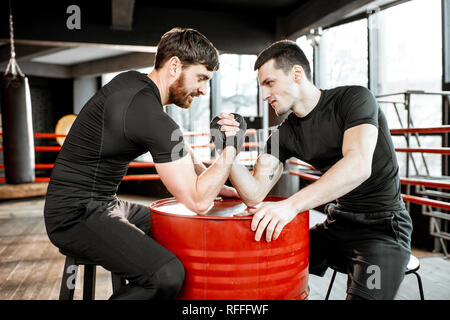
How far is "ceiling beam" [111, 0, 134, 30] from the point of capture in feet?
12.1

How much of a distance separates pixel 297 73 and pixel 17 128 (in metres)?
3.00

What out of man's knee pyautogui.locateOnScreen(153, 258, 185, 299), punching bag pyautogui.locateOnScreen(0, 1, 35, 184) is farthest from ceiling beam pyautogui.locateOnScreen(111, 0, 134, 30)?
man's knee pyautogui.locateOnScreen(153, 258, 185, 299)

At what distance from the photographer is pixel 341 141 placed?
1539mm

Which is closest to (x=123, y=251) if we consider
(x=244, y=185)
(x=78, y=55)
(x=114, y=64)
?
(x=244, y=185)

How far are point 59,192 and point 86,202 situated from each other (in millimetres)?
111

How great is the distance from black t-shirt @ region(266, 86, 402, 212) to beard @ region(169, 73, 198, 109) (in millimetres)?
477

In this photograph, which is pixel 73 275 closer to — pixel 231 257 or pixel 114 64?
pixel 231 257

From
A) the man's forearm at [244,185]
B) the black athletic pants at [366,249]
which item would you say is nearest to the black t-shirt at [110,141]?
the man's forearm at [244,185]

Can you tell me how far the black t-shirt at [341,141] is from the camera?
1.46 meters

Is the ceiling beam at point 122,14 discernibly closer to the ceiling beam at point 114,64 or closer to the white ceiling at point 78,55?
the ceiling beam at point 114,64

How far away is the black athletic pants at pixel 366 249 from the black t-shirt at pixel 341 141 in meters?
0.06

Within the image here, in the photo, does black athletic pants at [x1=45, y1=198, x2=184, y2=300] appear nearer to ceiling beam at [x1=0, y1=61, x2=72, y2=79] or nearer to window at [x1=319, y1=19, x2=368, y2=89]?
window at [x1=319, y1=19, x2=368, y2=89]

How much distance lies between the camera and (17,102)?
3.49 metres
